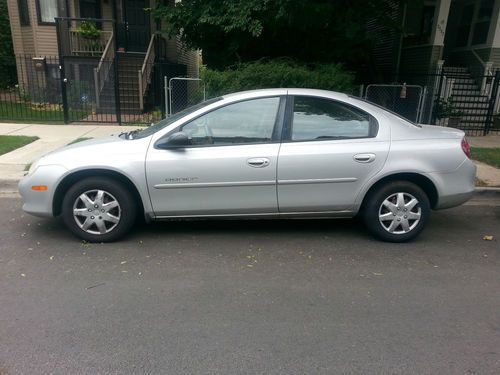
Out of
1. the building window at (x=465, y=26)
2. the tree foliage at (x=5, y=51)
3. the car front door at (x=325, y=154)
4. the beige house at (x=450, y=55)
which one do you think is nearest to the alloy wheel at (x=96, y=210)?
the car front door at (x=325, y=154)

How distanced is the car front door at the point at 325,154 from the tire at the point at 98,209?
1.58 meters

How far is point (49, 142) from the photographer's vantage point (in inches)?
372

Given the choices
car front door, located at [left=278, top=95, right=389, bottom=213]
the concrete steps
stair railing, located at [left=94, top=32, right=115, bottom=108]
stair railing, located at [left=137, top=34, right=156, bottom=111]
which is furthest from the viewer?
stair railing, located at [left=137, top=34, right=156, bottom=111]

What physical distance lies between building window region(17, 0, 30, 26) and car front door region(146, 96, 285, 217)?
A: 15699 mm

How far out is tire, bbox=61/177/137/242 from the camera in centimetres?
446

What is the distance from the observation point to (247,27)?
9.61 metres

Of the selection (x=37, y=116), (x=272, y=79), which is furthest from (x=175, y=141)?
(x=37, y=116)

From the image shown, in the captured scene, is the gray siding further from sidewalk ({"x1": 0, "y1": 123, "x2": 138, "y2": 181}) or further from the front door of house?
sidewalk ({"x1": 0, "y1": 123, "x2": 138, "y2": 181})

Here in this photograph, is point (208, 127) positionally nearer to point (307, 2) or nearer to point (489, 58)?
point (307, 2)

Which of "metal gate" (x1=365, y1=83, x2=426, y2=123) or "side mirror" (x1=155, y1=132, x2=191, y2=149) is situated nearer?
"side mirror" (x1=155, y1=132, x2=191, y2=149)

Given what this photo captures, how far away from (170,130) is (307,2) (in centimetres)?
622

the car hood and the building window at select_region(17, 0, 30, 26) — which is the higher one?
the building window at select_region(17, 0, 30, 26)

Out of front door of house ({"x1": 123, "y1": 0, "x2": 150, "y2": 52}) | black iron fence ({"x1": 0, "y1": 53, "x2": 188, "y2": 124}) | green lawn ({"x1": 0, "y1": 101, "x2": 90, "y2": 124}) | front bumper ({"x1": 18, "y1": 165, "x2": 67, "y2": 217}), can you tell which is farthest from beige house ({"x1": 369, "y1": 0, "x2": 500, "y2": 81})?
front bumper ({"x1": 18, "y1": 165, "x2": 67, "y2": 217})

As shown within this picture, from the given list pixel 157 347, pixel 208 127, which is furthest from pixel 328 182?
pixel 157 347
